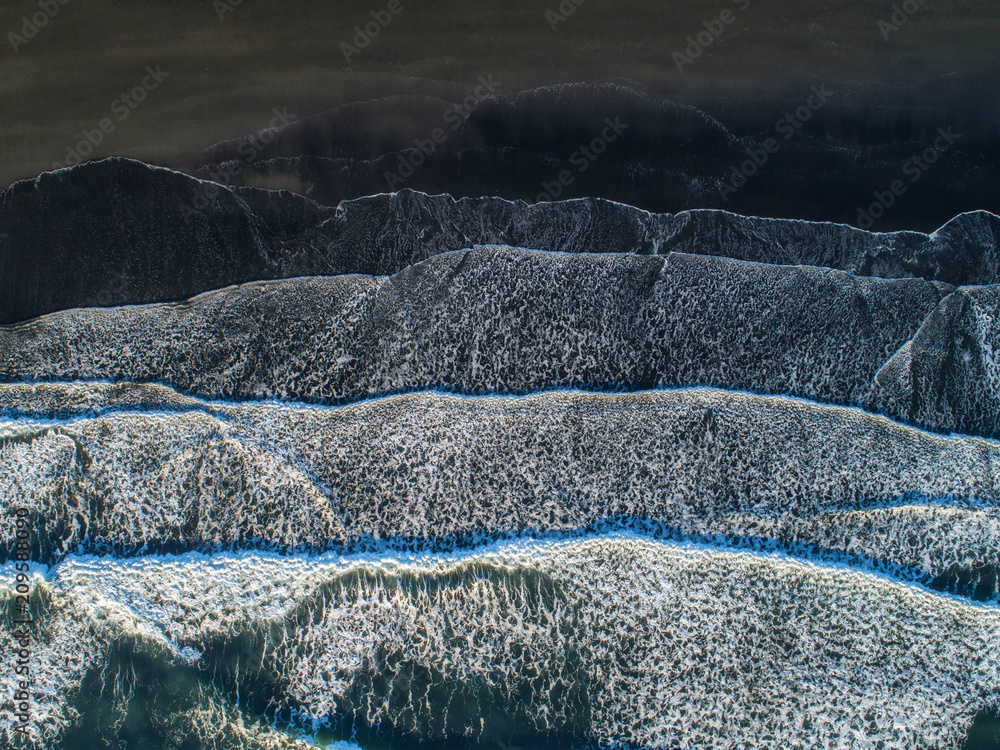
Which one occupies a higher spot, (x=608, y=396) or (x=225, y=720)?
(x=608, y=396)

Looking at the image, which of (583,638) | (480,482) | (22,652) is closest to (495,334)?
(480,482)

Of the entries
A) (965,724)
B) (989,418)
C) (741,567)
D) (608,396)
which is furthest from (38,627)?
(989,418)

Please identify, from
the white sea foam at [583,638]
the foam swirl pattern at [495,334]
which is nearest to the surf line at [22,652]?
the white sea foam at [583,638]

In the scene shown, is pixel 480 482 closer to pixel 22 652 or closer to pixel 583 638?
pixel 583 638

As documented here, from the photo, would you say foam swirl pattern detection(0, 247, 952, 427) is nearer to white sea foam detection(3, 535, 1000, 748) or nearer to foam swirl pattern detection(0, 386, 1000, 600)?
foam swirl pattern detection(0, 386, 1000, 600)

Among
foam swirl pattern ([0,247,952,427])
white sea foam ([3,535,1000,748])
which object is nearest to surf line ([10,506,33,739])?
white sea foam ([3,535,1000,748])

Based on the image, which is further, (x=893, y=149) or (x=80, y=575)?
(x=893, y=149)

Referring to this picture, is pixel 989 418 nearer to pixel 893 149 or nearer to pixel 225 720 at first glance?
pixel 893 149

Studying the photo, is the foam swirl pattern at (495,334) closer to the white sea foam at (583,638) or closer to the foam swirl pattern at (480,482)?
the foam swirl pattern at (480,482)

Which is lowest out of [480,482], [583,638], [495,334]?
[583,638]

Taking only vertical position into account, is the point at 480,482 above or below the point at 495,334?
below

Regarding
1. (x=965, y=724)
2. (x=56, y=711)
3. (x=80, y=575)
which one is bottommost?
(x=965, y=724)
